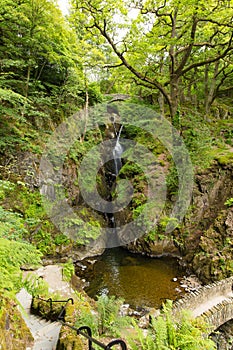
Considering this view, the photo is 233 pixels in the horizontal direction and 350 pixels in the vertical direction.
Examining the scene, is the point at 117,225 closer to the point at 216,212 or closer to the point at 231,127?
the point at 216,212

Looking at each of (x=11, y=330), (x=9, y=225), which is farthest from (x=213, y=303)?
(x=9, y=225)

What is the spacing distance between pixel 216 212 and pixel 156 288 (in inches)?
186

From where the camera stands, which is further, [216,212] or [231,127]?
[231,127]

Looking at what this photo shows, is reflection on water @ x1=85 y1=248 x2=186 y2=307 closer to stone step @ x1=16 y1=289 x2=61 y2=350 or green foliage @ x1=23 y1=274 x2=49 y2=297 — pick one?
stone step @ x1=16 y1=289 x2=61 y2=350

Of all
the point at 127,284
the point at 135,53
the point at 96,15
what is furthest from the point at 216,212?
the point at 96,15

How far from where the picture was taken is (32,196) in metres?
8.92

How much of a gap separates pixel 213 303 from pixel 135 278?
3243 mm

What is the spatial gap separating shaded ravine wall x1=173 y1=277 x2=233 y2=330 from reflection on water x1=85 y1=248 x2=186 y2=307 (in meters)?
1.67

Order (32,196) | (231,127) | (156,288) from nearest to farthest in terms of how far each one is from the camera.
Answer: (156,288) < (32,196) < (231,127)

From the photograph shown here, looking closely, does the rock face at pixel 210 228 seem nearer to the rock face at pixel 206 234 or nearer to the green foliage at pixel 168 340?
the rock face at pixel 206 234

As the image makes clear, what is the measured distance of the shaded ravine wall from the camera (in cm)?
545

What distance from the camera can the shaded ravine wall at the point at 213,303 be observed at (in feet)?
17.9

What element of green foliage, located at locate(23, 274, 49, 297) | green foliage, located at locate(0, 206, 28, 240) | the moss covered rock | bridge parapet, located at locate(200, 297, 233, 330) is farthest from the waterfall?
the moss covered rock

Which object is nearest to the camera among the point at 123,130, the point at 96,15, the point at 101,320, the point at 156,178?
the point at 101,320
